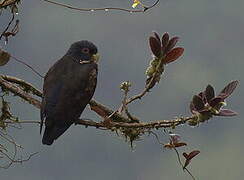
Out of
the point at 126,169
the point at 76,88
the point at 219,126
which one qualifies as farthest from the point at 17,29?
the point at 219,126

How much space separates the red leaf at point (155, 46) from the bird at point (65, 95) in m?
0.98

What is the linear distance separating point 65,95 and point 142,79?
11752cm

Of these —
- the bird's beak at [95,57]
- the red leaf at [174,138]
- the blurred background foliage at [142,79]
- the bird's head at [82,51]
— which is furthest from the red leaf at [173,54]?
the blurred background foliage at [142,79]

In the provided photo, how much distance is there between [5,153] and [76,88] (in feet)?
2.22

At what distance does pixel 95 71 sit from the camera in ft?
12.7

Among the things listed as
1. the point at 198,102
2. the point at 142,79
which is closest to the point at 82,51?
the point at 198,102

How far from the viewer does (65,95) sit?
12.4 ft

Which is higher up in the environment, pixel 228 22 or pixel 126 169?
pixel 228 22

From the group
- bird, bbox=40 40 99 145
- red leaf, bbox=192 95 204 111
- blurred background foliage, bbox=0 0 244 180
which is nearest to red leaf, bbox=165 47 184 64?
red leaf, bbox=192 95 204 111

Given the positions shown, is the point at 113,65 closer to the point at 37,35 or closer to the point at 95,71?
the point at 37,35

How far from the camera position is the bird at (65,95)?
371 centimetres

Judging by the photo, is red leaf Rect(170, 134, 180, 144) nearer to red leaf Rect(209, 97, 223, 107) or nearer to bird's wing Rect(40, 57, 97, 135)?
red leaf Rect(209, 97, 223, 107)

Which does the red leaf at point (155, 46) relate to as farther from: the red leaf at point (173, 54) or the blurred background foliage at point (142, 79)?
the blurred background foliage at point (142, 79)

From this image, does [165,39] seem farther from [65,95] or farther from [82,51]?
[82,51]
